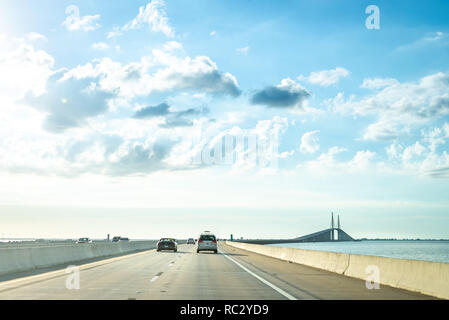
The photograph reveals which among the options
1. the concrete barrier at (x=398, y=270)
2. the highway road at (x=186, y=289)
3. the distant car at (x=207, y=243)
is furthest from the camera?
the distant car at (x=207, y=243)

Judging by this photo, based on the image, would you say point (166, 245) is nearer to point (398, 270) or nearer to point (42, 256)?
point (42, 256)

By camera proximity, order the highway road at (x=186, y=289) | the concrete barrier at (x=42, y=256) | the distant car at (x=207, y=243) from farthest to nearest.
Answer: the distant car at (x=207, y=243) → the concrete barrier at (x=42, y=256) → the highway road at (x=186, y=289)

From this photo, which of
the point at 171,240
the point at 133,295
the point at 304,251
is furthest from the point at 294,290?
the point at 171,240

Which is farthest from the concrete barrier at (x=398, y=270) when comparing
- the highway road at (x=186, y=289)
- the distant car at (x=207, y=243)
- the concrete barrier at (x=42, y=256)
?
the distant car at (x=207, y=243)

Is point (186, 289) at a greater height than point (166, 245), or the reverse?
point (186, 289)

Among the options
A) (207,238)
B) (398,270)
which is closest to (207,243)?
(207,238)

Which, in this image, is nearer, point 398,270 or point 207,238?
point 398,270

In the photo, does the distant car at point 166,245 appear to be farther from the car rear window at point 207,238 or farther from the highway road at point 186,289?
the highway road at point 186,289

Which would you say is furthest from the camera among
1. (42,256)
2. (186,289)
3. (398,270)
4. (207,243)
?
(207,243)

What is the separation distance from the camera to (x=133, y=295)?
12922 millimetres

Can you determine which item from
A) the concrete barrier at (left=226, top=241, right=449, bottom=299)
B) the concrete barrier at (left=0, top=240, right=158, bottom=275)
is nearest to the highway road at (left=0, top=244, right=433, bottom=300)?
the concrete barrier at (left=226, top=241, right=449, bottom=299)

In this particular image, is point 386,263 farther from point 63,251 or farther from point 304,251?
point 63,251

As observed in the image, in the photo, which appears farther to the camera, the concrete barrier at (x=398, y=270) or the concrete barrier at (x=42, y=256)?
the concrete barrier at (x=42, y=256)
